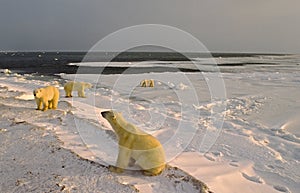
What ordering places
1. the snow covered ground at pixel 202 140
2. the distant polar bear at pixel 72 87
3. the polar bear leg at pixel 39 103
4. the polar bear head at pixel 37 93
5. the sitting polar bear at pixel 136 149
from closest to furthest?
the sitting polar bear at pixel 136 149
the snow covered ground at pixel 202 140
the polar bear head at pixel 37 93
the polar bear leg at pixel 39 103
the distant polar bear at pixel 72 87

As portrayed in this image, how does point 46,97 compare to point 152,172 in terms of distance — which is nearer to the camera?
point 152,172

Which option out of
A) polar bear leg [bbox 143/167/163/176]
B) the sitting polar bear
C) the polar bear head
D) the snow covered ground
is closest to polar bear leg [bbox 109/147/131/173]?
the sitting polar bear

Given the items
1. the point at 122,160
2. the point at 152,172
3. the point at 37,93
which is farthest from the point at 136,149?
the point at 37,93

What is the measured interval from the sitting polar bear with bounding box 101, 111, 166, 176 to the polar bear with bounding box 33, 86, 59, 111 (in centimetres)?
489

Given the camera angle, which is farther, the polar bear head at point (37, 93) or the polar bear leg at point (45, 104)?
the polar bear leg at point (45, 104)

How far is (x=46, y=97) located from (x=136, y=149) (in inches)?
213

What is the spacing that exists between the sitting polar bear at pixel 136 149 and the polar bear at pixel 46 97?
4894 millimetres

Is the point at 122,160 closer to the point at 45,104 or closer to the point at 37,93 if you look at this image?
the point at 37,93

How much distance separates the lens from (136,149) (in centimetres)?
414

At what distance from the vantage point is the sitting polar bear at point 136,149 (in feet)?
13.6

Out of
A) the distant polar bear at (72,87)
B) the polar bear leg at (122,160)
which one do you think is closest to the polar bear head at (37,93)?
the distant polar bear at (72,87)

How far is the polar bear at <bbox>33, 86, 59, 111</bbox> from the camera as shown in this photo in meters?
8.31

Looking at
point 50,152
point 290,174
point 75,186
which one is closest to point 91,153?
point 50,152

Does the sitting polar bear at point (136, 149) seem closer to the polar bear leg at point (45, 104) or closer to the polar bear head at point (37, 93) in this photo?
the polar bear head at point (37, 93)
